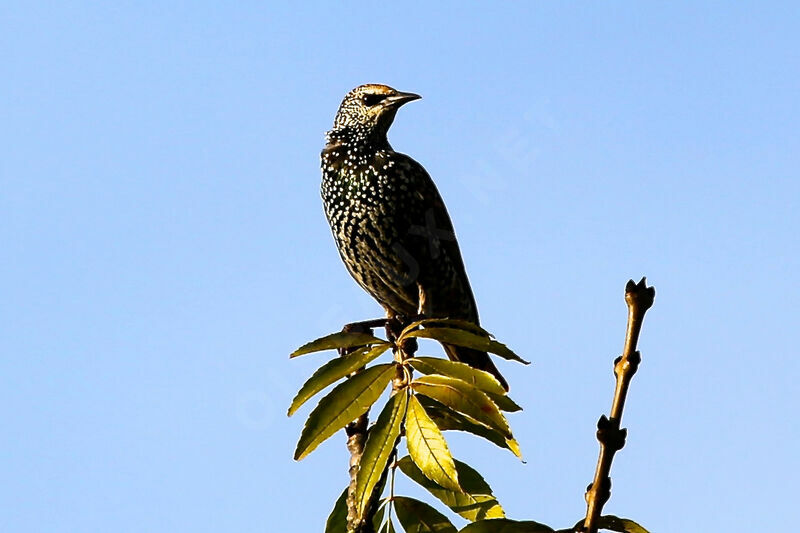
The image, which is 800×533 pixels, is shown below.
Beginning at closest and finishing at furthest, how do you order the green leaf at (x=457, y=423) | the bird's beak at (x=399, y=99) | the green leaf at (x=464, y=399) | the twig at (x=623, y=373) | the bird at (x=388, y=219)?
1. the twig at (x=623, y=373)
2. the green leaf at (x=464, y=399)
3. the green leaf at (x=457, y=423)
4. the bird at (x=388, y=219)
5. the bird's beak at (x=399, y=99)

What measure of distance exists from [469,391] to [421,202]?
372 cm

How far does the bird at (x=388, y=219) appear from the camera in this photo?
19.0ft

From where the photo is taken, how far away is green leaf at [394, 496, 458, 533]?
93.2 inches

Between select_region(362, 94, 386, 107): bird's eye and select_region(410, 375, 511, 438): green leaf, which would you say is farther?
select_region(362, 94, 386, 107): bird's eye

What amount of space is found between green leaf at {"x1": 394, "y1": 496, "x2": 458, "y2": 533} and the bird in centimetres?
318

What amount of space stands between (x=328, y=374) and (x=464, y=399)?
33cm

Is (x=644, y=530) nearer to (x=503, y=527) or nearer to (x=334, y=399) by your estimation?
(x=503, y=527)

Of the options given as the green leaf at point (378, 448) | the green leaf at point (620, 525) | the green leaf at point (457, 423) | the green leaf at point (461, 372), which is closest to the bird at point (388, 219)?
the green leaf at point (457, 423)

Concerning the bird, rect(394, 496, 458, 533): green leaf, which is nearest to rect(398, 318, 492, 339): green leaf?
rect(394, 496, 458, 533): green leaf

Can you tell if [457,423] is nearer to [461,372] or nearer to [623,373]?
[461,372]

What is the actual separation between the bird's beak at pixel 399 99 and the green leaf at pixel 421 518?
13.4ft

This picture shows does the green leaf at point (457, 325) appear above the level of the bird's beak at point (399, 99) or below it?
below

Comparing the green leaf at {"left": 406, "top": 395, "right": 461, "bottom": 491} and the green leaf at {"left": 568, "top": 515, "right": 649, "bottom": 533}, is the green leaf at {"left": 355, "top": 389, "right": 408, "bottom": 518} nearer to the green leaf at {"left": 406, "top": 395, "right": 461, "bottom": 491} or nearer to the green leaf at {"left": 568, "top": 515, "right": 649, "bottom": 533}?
the green leaf at {"left": 406, "top": 395, "right": 461, "bottom": 491}

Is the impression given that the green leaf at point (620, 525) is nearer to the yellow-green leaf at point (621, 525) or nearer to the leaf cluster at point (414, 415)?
the yellow-green leaf at point (621, 525)
